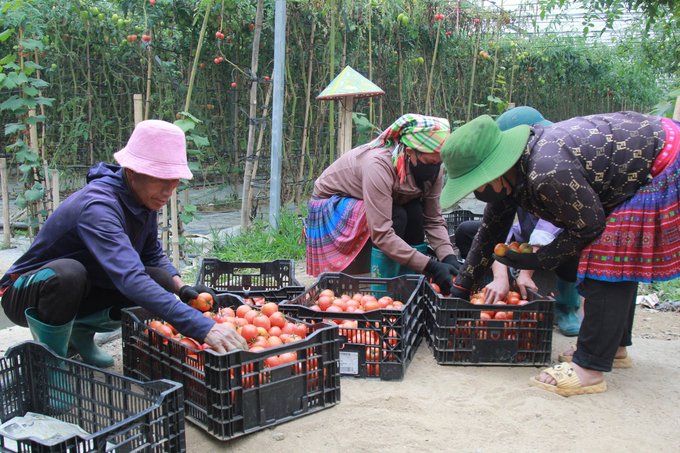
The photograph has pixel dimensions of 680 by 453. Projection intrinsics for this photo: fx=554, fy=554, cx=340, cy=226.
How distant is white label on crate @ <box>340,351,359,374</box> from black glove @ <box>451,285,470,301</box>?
69cm

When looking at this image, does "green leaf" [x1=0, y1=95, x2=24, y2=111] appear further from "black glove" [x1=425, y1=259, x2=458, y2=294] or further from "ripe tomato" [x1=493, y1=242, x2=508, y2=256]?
"ripe tomato" [x1=493, y1=242, x2=508, y2=256]

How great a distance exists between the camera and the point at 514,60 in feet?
29.6

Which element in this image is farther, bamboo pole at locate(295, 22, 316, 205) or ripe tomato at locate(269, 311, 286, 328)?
bamboo pole at locate(295, 22, 316, 205)

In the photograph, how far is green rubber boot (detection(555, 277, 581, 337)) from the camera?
3445 mm

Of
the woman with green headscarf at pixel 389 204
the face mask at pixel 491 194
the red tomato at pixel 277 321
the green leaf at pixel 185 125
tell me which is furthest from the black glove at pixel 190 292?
the green leaf at pixel 185 125

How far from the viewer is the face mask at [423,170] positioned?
3.54 metres

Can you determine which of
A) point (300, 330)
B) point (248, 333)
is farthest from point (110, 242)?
point (300, 330)

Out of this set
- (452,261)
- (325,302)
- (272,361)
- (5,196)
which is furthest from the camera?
(5,196)

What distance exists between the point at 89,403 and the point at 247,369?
669mm

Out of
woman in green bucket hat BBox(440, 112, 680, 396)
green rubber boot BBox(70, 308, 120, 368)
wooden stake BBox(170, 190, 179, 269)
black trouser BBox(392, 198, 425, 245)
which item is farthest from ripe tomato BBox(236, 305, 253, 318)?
wooden stake BBox(170, 190, 179, 269)

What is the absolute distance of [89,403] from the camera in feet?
7.25

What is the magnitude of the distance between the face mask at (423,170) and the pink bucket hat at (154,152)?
1.61m

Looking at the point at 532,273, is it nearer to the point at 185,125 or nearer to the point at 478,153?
the point at 478,153

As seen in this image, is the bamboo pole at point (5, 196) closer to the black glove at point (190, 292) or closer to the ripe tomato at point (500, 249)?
the black glove at point (190, 292)
